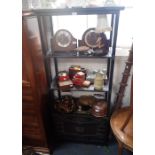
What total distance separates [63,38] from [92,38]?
0.23 meters

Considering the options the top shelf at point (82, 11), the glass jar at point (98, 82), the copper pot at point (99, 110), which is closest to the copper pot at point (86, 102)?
the copper pot at point (99, 110)

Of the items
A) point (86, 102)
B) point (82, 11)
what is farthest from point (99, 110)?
point (82, 11)

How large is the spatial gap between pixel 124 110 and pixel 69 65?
26.1 inches

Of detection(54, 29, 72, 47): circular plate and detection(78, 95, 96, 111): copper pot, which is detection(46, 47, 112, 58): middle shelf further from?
detection(78, 95, 96, 111): copper pot

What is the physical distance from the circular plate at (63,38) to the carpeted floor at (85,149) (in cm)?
108

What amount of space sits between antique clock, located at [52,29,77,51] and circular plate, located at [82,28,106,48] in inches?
3.7

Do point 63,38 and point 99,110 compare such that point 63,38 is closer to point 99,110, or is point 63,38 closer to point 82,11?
point 82,11

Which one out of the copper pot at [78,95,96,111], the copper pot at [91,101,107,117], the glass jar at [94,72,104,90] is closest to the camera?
the glass jar at [94,72,104,90]

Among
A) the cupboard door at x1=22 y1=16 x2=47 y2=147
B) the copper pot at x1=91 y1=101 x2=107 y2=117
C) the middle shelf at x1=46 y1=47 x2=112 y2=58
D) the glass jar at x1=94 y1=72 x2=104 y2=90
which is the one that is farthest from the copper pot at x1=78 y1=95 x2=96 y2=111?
the middle shelf at x1=46 y1=47 x2=112 y2=58

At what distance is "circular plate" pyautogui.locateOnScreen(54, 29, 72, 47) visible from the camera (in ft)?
4.52
